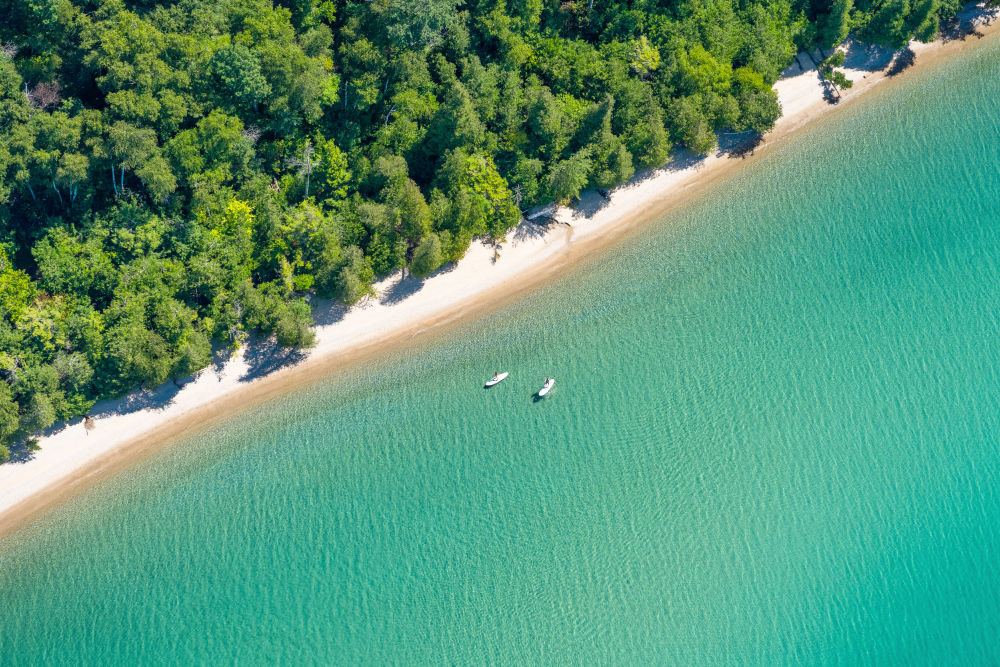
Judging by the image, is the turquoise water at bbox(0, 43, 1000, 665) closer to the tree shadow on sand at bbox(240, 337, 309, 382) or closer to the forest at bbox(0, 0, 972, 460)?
the tree shadow on sand at bbox(240, 337, 309, 382)

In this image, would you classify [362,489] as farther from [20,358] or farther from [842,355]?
[842,355]

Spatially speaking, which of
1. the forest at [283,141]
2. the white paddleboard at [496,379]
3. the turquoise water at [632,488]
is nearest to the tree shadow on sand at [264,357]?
the forest at [283,141]

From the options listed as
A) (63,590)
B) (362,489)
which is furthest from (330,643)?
(63,590)

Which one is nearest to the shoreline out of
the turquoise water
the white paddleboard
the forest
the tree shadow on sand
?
the tree shadow on sand

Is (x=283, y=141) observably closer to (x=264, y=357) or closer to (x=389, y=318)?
(x=389, y=318)

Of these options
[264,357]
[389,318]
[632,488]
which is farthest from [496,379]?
[264,357]

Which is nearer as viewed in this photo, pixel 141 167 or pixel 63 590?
pixel 141 167

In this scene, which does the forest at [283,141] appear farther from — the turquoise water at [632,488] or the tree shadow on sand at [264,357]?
the turquoise water at [632,488]
